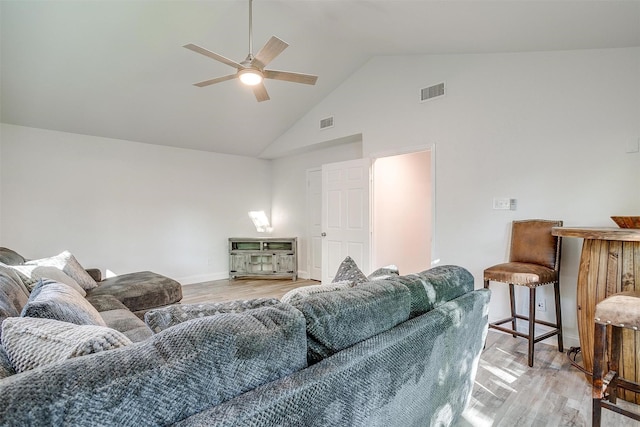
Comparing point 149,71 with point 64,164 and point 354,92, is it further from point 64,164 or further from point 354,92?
point 354,92

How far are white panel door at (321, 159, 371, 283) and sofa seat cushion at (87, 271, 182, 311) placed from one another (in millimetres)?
2356

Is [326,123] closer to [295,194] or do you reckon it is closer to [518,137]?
[295,194]

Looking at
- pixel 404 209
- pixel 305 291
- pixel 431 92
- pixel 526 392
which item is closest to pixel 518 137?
pixel 431 92

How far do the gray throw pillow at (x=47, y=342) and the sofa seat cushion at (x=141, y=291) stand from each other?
2271 mm

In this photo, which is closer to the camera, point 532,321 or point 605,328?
point 605,328

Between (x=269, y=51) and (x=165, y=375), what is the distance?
101 inches

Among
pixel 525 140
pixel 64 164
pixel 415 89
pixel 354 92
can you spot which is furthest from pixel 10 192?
pixel 525 140

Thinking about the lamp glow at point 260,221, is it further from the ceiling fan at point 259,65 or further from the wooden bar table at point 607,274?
the wooden bar table at point 607,274

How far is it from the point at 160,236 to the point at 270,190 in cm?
240

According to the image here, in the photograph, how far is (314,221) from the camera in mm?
5934

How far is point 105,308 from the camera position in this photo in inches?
96.7

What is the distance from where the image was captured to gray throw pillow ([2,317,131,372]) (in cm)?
71

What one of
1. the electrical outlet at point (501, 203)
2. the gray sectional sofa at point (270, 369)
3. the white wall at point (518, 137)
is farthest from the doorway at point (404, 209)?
the gray sectional sofa at point (270, 369)

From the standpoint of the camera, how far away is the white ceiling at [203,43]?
252cm
